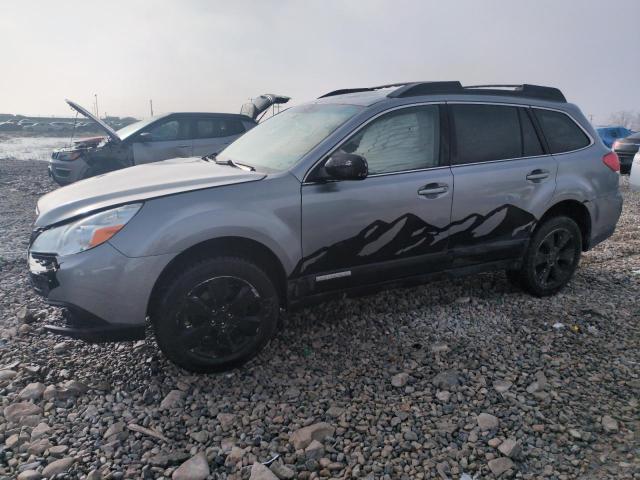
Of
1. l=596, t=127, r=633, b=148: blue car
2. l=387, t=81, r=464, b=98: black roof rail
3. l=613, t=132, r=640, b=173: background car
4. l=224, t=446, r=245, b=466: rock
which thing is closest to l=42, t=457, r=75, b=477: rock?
l=224, t=446, r=245, b=466: rock

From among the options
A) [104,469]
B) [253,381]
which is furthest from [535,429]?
[104,469]

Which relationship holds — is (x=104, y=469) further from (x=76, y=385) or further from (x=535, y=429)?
(x=535, y=429)

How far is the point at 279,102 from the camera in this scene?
9023 millimetres

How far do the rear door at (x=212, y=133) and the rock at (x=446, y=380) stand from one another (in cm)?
670

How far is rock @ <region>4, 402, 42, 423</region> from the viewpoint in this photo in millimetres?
2598

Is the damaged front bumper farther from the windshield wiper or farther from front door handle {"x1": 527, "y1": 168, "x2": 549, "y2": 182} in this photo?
front door handle {"x1": 527, "y1": 168, "x2": 549, "y2": 182}

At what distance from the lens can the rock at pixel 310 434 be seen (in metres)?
2.45

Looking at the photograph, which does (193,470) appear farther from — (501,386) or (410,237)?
(410,237)

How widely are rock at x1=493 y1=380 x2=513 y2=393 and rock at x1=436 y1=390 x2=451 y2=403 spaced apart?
318 millimetres

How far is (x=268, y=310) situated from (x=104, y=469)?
1245 mm

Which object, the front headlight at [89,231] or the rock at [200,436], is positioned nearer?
the rock at [200,436]

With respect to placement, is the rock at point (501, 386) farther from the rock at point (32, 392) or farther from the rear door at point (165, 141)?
the rear door at point (165, 141)

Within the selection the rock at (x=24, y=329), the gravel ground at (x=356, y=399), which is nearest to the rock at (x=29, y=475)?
the gravel ground at (x=356, y=399)

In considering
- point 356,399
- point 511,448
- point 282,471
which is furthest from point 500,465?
point 282,471
